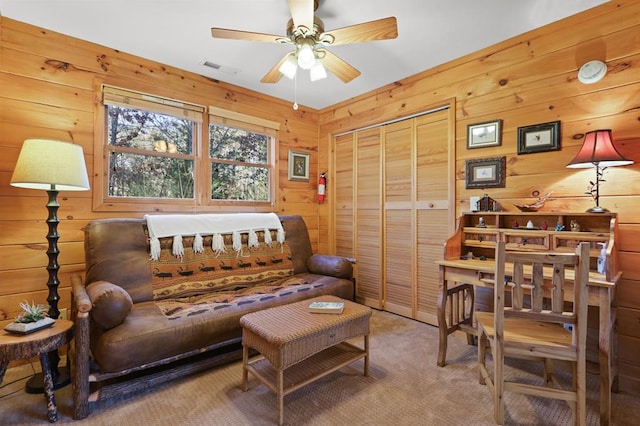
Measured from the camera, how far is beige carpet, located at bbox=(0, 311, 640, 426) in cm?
167

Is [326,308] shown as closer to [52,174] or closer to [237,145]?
[52,174]

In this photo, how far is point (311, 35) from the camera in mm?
1949

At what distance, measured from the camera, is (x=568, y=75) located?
2.22m

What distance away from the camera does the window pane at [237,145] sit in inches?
130

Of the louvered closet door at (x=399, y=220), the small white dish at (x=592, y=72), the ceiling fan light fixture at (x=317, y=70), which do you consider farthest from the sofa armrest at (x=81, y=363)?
the small white dish at (x=592, y=72)

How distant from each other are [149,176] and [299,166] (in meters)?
1.72

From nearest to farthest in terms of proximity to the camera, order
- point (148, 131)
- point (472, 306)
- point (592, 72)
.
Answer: point (592, 72) → point (472, 306) → point (148, 131)

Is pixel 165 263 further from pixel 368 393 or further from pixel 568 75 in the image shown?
pixel 568 75

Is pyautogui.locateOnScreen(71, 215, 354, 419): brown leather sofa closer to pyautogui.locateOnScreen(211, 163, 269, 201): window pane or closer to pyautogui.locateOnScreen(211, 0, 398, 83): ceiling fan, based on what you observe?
pyautogui.locateOnScreen(211, 163, 269, 201): window pane

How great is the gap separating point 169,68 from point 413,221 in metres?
2.80

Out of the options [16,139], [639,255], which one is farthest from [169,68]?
[639,255]

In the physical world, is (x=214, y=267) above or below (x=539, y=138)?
below

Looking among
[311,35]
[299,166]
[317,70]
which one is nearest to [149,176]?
[299,166]

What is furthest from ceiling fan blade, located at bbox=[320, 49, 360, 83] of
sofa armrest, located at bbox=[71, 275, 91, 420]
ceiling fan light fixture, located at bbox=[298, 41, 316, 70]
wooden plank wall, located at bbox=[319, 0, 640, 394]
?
sofa armrest, located at bbox=[71, 275, 91, 420]
